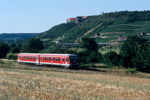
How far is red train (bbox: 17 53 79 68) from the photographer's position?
4619 cm

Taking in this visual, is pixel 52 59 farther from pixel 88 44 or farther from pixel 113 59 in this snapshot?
pixel 88 44

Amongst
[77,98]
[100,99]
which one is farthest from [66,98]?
[100,99]

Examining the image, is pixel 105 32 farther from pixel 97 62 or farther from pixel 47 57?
pixel 47 57

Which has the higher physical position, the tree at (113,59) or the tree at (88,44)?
the tree at (88,44)

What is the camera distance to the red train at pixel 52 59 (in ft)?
152

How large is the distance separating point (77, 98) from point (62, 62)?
101 ft

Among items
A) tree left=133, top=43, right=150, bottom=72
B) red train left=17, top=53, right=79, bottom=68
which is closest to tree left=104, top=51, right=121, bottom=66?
tree left=133, top=43, right=150, bottom=72

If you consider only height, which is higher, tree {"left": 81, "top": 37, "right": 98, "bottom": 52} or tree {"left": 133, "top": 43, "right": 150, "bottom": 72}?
tree {"left": 81, "top": 37, "right": 98, "bottom": 52}

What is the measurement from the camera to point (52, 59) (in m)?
49.7

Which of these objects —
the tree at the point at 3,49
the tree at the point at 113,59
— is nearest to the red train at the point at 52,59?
the tree at the point at 113,59

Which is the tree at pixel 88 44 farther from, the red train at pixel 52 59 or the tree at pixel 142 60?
the tree at pixel 142 60

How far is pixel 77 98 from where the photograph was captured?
16.4 meters

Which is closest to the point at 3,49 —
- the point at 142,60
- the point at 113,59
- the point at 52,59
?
the point at 113,59

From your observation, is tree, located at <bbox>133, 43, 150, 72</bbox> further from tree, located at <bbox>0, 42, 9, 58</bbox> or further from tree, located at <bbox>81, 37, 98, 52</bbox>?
tree, located at <bbox>0, 42, 9, 58</bbox>
